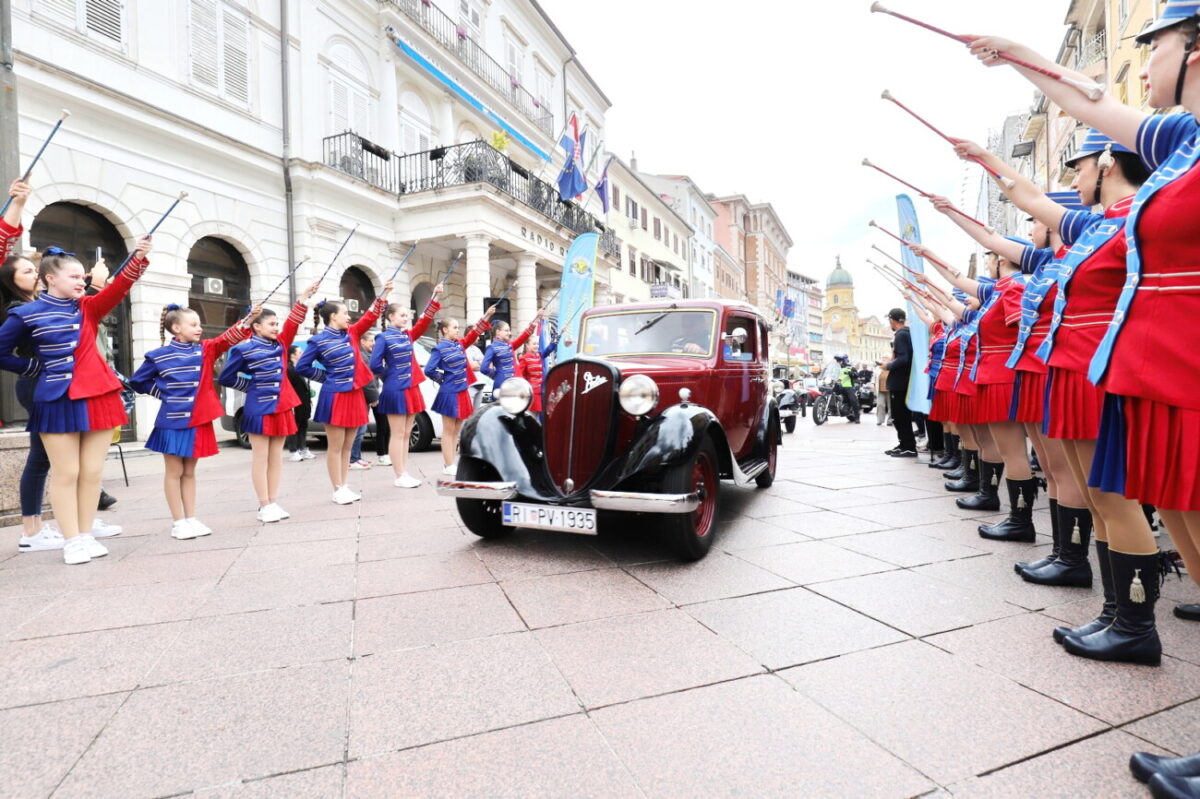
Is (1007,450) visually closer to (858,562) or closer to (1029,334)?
(1029,334)

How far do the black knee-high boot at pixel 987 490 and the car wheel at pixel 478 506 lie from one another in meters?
3.92

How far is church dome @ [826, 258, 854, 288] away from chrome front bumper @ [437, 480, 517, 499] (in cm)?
13387

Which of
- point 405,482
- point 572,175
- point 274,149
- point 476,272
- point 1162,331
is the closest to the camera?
point 1162,331

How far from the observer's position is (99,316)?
13.8ft

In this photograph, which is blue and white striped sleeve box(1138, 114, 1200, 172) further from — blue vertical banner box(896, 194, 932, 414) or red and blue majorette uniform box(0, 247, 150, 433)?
blue vertical banner box(896, 194, 932, 414)

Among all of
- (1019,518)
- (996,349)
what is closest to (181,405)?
(996,349)

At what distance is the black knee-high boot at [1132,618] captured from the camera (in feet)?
7.66

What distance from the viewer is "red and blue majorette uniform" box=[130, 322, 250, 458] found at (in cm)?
445

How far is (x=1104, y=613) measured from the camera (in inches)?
101

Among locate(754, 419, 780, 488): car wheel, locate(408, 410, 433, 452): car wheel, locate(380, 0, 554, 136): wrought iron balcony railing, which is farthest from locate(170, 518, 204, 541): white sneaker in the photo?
locate(380, 0, 554, 136): wrought iron balcony railing

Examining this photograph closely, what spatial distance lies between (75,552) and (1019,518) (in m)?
6.12

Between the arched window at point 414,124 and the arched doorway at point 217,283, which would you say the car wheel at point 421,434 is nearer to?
the arched doorway at point 217,283

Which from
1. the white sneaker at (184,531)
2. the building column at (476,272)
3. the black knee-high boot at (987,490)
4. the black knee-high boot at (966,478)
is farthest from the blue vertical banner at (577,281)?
the white sneaker at (184,531)

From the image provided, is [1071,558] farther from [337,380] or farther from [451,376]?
[451,376]
